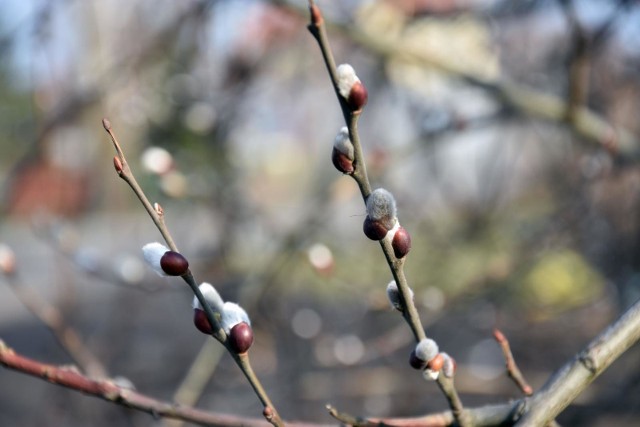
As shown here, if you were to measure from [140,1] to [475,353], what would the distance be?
10.3ft

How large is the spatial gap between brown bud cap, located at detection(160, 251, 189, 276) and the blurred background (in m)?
0.90

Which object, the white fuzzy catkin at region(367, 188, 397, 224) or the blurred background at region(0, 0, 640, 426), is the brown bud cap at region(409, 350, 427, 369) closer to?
the white fuzzy catkin at region(367, 188, 397, 224)

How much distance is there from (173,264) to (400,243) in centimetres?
25

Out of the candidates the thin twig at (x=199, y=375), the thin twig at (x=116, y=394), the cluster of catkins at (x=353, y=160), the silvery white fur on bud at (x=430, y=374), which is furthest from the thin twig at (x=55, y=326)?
the cluster of catkins at (x=353, y=160)

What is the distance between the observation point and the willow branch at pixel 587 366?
83 cm

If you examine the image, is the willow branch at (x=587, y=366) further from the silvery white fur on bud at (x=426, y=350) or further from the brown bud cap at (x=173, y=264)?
the brown bud cap at (x=173, y=264)

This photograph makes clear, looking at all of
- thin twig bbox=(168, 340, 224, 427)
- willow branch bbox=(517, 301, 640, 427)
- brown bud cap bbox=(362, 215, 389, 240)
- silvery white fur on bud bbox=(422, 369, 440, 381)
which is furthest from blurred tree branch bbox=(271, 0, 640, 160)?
brown bud cap bbox=(362, 215, 389, 240)

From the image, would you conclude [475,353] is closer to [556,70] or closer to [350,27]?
[556,70]

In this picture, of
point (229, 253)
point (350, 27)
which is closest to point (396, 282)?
point (350, 27)

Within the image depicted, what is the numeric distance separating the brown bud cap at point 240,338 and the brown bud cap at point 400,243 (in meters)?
0.19

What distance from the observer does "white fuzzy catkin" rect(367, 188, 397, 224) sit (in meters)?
0.73

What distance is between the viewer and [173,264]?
2.60 feet

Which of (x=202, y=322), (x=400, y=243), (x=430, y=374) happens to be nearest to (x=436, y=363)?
(x=430, y=374)

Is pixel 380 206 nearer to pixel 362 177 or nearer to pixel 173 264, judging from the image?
pixel 362 177
